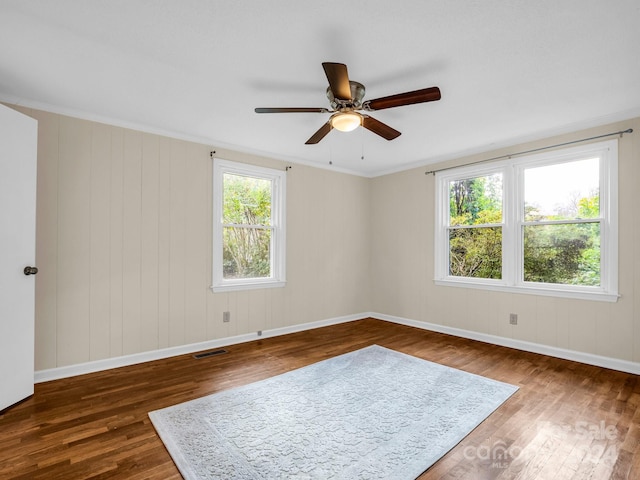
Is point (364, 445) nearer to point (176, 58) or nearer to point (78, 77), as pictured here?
point (176, 58)

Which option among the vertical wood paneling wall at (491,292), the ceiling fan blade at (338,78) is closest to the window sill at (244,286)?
the vertical wood paneling wall at (491,292)

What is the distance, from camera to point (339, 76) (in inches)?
78.7

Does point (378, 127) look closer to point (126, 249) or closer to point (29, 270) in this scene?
point (126, 249)

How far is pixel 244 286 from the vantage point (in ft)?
14.3

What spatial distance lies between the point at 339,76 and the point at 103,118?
2.66m

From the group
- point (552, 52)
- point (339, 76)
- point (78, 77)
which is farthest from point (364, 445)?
point (78, 77)

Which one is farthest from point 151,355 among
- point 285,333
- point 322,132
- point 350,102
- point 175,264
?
point 350,102

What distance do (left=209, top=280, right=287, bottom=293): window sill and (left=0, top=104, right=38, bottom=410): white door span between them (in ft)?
5.81

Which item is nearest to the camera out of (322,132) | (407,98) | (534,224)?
(407,98)

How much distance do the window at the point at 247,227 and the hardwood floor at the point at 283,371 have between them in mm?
1026

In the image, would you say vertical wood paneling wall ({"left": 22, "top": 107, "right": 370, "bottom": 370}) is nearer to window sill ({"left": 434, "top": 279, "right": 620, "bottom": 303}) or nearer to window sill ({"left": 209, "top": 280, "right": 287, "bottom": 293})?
window sill ({"left": 209, "top": 280, "right": 287, "bottom": 293})

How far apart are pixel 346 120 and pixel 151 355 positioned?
125 inches

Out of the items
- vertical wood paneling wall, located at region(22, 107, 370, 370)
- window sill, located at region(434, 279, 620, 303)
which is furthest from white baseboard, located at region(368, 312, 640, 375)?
vertical wood paneling wall, located at region(22, 107, 370, 370)

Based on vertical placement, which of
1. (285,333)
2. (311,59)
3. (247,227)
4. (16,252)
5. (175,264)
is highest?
(311,59)
